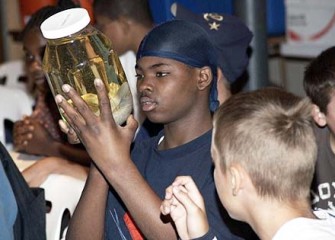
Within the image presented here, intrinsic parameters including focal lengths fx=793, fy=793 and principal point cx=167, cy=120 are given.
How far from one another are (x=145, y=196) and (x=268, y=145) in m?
0.42

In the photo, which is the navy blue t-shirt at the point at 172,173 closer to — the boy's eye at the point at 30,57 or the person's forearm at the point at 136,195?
the person's forearm at the point at 136,195

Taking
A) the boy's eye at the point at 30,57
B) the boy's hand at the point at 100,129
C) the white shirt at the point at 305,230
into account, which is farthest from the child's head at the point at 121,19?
the white shirt at the point at 305,230

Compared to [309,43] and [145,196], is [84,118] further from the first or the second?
[309,43]

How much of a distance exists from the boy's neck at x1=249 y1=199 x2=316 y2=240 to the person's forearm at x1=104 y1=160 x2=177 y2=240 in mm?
345

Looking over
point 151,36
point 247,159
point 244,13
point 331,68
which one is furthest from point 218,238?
point 244,13

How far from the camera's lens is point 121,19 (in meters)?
3.57

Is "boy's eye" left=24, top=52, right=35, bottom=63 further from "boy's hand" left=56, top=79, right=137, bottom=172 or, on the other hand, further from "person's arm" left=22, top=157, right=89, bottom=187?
"boy's hand" left=56, top=79, right=137, bottom=172

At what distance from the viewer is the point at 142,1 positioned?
3648mm

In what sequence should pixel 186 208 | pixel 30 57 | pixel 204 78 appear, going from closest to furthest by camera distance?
pixel 186 208 < pixel 204 78 < pixel 30 57

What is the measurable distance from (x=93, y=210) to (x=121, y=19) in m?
1.55

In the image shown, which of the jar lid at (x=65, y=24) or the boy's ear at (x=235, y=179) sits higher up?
the jar lid at (x=65, y=24)

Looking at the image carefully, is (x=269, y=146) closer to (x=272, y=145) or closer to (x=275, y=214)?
(x=272, y=145)

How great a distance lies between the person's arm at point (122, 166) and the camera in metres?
1.99

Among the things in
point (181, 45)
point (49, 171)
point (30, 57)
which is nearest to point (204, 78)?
point (181, 45)
